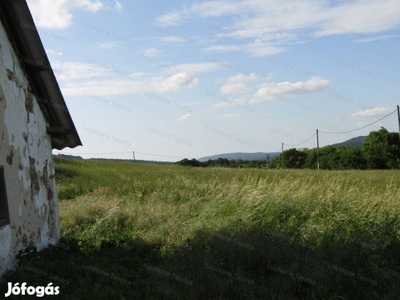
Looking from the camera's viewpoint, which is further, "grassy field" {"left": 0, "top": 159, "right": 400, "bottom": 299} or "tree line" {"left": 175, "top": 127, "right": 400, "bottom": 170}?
"tree line" {"left": 175, "top": 127, "right": 400, "bottom": 170}

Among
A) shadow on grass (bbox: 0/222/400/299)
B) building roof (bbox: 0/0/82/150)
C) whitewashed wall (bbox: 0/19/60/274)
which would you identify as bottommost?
shadow on grass (bbox: 0/222/400/299)

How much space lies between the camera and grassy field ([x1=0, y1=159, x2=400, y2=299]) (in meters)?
6.24

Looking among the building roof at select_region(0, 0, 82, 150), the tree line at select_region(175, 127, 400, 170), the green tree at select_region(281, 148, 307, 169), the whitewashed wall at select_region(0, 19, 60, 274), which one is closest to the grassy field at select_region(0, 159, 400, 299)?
the whitewashed wall at select_region(0, 19, 60, 274)

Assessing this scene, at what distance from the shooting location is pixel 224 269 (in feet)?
22.8

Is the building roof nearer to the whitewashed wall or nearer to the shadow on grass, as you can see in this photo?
the whitewashed wall

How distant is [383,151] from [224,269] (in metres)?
65.6

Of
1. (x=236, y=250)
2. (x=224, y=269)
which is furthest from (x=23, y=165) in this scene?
(x=236, y=250)

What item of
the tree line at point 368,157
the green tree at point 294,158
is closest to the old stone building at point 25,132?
the tree line at point 368,157

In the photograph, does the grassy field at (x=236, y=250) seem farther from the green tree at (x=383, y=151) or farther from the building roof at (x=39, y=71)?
the green tree at (x=383, y=151)

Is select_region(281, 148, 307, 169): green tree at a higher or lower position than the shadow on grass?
higher

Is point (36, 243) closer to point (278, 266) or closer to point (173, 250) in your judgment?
point (173, 250)

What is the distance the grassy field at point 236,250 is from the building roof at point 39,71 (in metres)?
2.03

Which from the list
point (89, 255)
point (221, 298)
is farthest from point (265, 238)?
point (89, 255)

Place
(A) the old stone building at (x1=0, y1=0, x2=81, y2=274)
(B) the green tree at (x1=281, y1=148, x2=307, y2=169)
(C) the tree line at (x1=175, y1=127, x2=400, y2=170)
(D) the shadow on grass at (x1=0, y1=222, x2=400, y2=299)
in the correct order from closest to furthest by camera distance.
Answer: (D) the shadow on grass at (x1=0, y1=222, x2=400, y2=299), (A) the old stone building at (x1=0, y1=0, x2=81, y2=274), (C) the tree line at (x1=175, y1=127, x2=400, y2=170), (B) the green tree at (x1=281, y1=148, x2=307, y2=169)
